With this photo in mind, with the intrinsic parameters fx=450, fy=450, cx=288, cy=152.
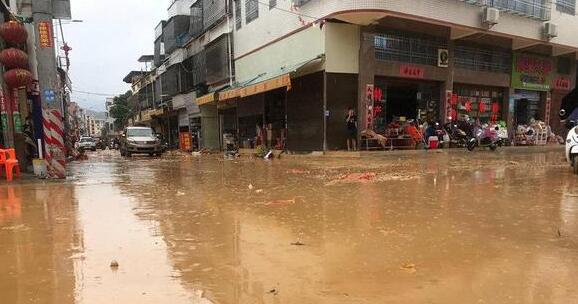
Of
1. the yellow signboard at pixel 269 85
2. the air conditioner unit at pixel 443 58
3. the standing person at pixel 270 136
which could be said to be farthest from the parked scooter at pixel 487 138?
the standing person at pixel 270 136

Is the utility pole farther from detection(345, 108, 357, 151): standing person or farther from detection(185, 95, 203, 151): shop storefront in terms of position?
detection(185, 95, 203, 151): shop storefront

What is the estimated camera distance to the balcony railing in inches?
770

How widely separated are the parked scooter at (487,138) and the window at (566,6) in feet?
28.3

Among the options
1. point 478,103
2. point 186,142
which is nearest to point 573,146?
point 478,103

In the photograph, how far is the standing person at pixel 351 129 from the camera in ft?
58.0

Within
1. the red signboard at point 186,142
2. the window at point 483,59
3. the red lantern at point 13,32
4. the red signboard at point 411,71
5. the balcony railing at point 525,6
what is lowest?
the red signboard at point 186,142

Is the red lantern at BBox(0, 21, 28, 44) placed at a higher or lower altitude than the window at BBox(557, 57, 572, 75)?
lower

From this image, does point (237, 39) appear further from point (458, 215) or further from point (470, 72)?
point (458, 215)

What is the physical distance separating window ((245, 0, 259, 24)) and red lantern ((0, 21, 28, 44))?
12846 millimetres

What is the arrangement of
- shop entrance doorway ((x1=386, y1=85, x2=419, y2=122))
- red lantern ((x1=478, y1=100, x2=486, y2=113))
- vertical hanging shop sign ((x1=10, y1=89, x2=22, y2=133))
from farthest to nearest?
red lantern ((x1=478, y1=100, x2=486, y2=113))
shop entrance doorway ((x1=386, y1=85, x2=419, y2=122))
vertical hanging shop sign ((x1=10, y1=89, x2=22, y2=133))

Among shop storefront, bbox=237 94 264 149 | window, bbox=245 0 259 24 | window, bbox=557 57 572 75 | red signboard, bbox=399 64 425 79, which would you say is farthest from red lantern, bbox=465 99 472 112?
window, bbox=245 0 259 24

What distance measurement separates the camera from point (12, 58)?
38.3 feet

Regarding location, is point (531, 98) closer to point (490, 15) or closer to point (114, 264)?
point (490, 15)

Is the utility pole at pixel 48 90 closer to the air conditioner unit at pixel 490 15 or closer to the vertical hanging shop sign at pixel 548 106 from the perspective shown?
the air conditioner unit at pixel 490 15
